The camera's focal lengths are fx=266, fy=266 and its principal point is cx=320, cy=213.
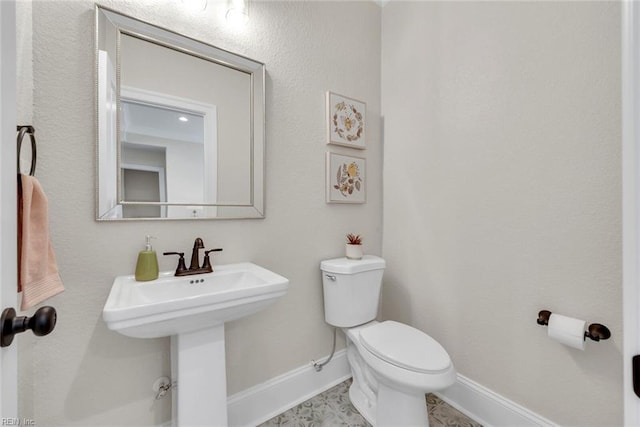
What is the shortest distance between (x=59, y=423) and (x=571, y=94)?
2.45m

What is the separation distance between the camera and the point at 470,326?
4.88 ft

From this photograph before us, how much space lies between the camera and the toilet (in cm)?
113

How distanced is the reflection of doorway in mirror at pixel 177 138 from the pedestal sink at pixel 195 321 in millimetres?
339

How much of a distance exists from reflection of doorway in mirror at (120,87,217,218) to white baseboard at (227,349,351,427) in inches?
39.9

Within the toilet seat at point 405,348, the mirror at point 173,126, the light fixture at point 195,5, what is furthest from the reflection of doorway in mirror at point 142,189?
the toilet seat at point 405,348

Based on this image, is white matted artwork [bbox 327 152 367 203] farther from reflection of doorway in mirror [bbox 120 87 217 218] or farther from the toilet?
reflection of doorway in mirror [bbox 120 87 217 218]

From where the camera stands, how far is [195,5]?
1.27 metres

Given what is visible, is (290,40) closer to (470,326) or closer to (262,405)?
(470,326)

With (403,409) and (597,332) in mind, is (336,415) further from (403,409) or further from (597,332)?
(597,332)

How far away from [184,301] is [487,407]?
5.24ft

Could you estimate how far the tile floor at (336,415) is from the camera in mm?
1406

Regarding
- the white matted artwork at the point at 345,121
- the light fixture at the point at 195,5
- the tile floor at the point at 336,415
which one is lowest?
the tile floor at the point at 336,415

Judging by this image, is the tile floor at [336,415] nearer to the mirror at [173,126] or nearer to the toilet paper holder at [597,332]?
the toilet paper holder at [597,332]

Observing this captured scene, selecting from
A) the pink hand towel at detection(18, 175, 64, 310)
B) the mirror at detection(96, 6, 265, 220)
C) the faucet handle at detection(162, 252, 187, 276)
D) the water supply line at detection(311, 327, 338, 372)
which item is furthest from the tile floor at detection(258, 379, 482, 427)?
the pink hand towel at detection(18, 175, 64, 310)
